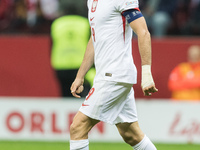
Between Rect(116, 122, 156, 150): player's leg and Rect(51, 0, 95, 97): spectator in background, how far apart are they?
4405 mm

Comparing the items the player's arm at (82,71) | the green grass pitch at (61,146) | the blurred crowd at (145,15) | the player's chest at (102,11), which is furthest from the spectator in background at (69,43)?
the player's chest at (102,11)

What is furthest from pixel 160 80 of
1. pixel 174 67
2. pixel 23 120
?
pixel 23 120

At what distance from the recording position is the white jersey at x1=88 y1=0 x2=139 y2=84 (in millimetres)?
5348

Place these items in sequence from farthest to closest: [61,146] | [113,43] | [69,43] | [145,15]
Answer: [145,15], [69,43], [61,146], [113,43]

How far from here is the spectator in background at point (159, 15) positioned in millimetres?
12344

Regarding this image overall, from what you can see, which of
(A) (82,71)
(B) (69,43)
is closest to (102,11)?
(A) (82,71)

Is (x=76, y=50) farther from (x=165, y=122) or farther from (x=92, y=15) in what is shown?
(x=92, y=15)

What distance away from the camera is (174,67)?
11.5 metres

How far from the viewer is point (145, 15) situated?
1250 centimetres

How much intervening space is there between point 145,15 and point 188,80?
2069 millimetres

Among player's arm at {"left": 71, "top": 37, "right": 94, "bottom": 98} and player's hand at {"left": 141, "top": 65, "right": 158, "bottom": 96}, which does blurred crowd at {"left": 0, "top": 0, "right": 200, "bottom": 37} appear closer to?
player's arm at {"left": 71, "top": 37, "right": 94, "bottom": 98}

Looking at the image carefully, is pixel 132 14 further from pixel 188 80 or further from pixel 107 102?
pixel 188 80

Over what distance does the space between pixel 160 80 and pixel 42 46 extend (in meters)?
2.18

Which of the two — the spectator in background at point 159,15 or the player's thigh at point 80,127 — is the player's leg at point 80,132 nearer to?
the player's thigh at point 80,127
